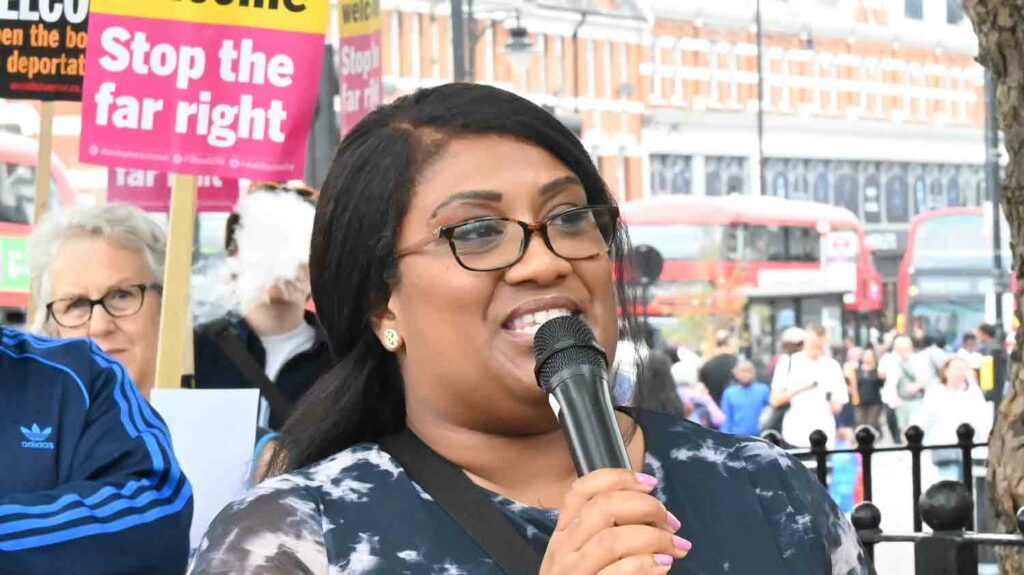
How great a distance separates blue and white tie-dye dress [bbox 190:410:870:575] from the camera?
1.53m

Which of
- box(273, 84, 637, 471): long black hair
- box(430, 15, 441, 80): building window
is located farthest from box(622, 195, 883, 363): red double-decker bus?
box(273, 84, 637, 471): long black hair

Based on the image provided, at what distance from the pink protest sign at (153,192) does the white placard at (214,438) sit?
7.94ft

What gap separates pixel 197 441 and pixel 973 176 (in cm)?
4382

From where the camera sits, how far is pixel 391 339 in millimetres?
1717

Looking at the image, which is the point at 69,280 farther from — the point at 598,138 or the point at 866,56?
the point at 866,56

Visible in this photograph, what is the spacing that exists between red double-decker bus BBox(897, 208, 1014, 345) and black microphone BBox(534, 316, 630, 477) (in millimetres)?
25999

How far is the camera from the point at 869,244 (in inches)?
1185

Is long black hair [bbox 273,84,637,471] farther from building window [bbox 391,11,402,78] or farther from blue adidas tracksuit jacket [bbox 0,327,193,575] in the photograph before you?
building window [bbox 391,11,402,78]

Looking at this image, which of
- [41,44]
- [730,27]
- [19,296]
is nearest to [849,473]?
[19,296]

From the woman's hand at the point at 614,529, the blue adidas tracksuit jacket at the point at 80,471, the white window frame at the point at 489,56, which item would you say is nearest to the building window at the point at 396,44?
the white window frame at the point at 489,56

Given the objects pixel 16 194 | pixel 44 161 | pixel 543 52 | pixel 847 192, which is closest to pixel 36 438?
pixel 44 161

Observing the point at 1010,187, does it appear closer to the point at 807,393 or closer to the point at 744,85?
the point at 807,393

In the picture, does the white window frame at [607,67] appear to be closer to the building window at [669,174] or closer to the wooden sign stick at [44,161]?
the building window at [669,174]

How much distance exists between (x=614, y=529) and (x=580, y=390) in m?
0.16
